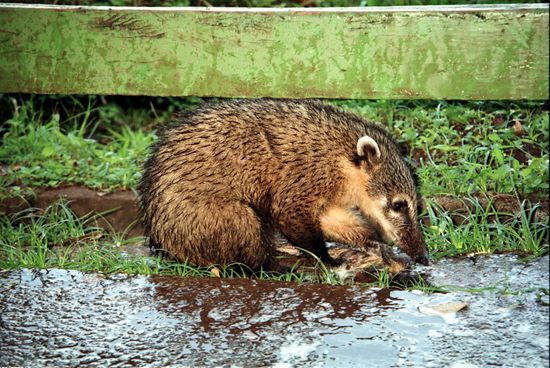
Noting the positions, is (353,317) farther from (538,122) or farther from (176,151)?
(538,122)

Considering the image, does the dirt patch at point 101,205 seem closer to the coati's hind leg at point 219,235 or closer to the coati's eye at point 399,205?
the coati's hind leg at point 219,235

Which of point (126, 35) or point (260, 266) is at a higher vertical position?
point (126, 35)

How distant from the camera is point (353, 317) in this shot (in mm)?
4016

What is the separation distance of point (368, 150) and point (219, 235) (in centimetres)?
103

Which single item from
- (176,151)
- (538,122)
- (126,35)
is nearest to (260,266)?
(176,151)

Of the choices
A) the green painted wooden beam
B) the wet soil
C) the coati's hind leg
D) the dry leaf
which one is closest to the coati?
the coati's hind leg

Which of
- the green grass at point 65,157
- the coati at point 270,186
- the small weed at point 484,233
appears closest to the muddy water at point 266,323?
the small weed at point 484,233

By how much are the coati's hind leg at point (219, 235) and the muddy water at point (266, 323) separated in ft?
1.15

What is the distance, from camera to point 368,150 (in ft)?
16.8

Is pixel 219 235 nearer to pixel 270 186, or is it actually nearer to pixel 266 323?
pixel 270 186

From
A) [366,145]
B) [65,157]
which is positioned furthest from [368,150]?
[65,157]

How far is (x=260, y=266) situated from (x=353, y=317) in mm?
1056

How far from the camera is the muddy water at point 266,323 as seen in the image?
3.62 m

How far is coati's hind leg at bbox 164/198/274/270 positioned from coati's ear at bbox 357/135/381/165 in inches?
30.2
